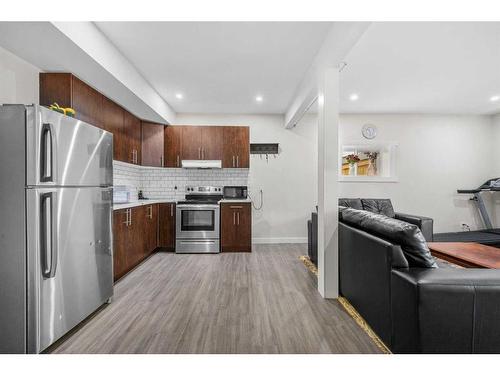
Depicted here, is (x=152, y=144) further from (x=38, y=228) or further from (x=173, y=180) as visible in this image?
(x=38, y=228)

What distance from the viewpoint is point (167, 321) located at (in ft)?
7.53

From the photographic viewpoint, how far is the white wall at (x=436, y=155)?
5430 millimetres

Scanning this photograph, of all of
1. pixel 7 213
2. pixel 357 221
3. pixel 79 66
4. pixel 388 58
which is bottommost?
pixel 357 221

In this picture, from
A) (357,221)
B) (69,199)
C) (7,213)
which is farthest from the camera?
(357,221)

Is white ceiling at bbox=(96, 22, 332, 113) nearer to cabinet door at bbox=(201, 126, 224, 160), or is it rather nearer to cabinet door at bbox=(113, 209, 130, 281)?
cabinet door at bbox=(201, 126, 224, 160)

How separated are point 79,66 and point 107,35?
41 cm

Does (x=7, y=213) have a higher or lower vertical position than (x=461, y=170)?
lower

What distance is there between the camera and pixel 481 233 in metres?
4.62

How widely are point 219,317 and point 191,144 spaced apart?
348cm

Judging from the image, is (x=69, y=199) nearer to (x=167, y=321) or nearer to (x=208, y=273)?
(x=167, y=321)

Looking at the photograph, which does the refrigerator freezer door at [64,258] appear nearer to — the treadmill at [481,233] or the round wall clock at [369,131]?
the round wall clock at [369,131]

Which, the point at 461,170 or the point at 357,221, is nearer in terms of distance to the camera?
the point at 357,221
